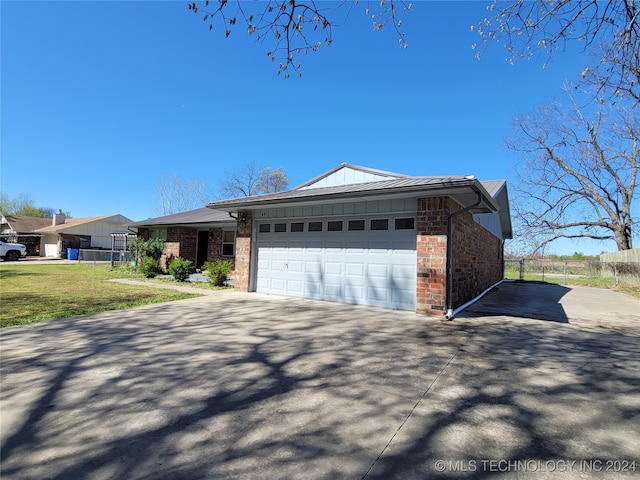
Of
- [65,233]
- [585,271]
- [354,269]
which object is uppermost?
[65,233]

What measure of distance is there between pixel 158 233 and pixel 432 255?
54.3ft

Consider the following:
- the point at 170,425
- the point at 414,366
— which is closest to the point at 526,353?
the point at 414,366

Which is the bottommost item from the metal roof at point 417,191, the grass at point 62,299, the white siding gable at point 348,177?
the grass at point 62,299

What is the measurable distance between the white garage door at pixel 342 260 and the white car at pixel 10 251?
1129 inches

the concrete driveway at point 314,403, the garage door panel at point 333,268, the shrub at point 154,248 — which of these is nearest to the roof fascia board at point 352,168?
the garage door panel at point 333,268

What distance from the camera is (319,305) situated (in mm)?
8023

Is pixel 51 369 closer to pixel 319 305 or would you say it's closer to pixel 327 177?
pixel 319 305

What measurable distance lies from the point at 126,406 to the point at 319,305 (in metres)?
5.43

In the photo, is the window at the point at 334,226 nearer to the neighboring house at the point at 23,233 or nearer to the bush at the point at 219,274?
the bush at the point at 219,274

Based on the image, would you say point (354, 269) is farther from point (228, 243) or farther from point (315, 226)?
point (228, 243)

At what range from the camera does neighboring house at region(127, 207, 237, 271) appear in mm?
15789

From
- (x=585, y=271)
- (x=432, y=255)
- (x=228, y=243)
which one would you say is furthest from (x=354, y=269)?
(x=585, y=271)

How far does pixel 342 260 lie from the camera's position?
330 inches

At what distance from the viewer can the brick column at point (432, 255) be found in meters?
6.77
